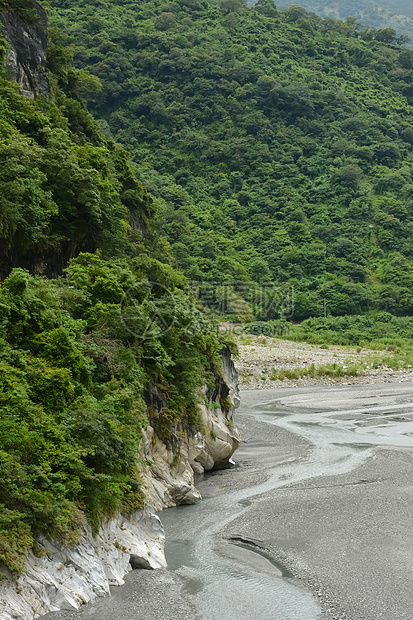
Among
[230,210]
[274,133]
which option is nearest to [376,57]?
[274,133]

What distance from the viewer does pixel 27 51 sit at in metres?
37.8

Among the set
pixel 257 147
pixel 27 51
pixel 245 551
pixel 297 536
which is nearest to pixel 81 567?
pixel 245 551

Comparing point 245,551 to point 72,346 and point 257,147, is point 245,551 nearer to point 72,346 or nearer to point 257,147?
point 72,346

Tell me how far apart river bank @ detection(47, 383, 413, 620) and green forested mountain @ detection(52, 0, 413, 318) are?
63.3 metres

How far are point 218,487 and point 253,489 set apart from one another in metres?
1.36

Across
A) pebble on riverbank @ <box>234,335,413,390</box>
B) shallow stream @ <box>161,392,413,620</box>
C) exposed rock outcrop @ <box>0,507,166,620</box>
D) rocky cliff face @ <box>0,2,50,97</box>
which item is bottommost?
shallow stream @ <box>161,392,413,620</box>

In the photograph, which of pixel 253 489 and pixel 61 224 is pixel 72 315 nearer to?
pixel 61 224

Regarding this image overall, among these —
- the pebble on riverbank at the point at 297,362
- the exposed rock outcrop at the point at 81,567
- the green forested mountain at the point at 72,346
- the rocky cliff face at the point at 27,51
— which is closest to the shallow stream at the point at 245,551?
the exposed rock outcrop at the point at 81,567

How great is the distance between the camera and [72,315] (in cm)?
2017

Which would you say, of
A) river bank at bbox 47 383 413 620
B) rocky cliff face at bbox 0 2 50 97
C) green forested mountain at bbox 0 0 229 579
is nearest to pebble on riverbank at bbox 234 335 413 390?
river bank at bbox 47 383 413 620

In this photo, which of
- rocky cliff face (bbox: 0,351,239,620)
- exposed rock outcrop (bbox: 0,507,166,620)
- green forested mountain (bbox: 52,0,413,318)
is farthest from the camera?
green forested mountain (bbox: 52,0,413,318)

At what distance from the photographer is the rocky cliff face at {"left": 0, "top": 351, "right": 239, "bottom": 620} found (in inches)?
448

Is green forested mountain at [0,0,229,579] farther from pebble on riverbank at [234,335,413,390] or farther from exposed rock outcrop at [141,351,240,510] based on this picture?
→ pebble on riverbank at [234,335,413,390]

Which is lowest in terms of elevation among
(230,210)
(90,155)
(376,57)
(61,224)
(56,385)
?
(56,385)
